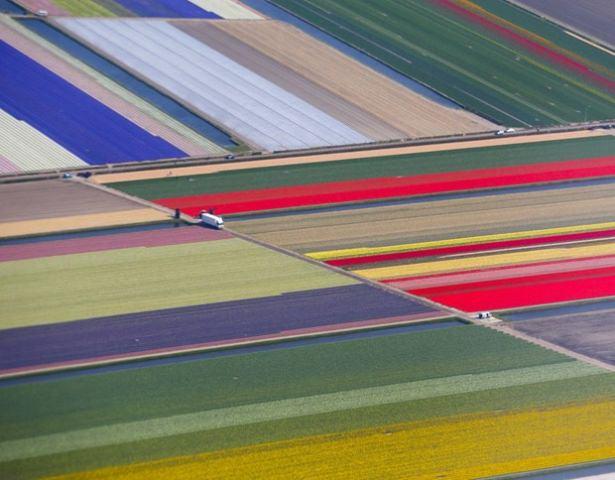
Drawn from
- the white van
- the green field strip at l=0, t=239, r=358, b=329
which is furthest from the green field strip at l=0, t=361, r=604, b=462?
the white van

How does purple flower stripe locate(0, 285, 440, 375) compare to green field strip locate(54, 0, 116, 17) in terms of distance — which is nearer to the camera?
purple flower stripe locate(0, 285, 440, 375)

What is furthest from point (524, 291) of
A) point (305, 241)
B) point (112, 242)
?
point (112, 242)

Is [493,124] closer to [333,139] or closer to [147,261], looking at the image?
[333,139]

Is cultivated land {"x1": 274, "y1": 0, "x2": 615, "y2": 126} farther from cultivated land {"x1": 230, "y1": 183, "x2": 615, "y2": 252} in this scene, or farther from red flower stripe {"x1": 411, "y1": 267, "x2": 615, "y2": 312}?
red flower stripe {"x1": 411, "y1": 267, "x2": 615, "y2": 312}

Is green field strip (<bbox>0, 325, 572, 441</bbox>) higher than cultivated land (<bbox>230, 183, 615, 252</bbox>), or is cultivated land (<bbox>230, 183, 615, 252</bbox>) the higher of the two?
cultivated land (<bbox>230, 183, 615, 252</bbox>)

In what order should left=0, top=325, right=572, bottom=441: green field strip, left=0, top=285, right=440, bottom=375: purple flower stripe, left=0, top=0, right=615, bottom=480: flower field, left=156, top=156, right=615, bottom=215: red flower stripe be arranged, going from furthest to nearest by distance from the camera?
left=156, top=156, right=615, bottom=215: red flower stripe, left=0, top=285, right=440, bottom=375: purple flower stripe, left=0, top=325, right=572, bottom=441: green field strip, left=0, top=0, right=615, bottom=480: flower field

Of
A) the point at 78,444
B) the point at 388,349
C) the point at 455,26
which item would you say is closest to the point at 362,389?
the point at 388,349

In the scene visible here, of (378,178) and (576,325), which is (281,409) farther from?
(378,178)
